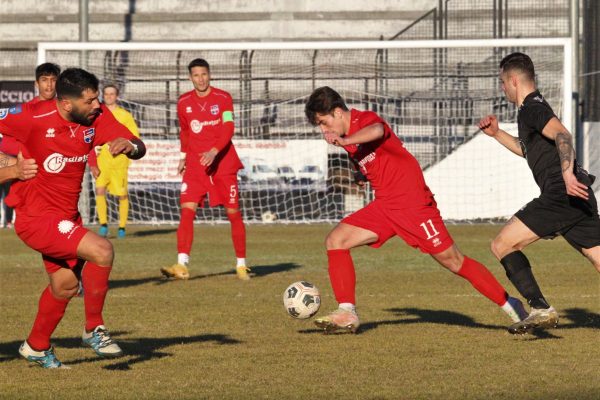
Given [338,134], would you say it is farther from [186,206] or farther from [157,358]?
[186,206]

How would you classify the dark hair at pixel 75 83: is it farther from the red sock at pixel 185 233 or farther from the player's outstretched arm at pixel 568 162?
the red sock at pixel 185 233

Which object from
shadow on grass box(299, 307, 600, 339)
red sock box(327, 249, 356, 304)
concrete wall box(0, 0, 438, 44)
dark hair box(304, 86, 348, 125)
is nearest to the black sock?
shadow on grass box(299, 307, 600, 339)

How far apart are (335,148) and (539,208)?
15017mm

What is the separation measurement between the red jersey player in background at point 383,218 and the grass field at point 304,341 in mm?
313

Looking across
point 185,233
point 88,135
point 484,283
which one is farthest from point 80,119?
point 185,233

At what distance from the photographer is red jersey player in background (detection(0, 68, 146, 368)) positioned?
7.16 metres

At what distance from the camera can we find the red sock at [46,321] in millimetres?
7246

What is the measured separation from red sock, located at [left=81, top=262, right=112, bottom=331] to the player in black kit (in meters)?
2.84

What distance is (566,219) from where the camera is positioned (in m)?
8.14

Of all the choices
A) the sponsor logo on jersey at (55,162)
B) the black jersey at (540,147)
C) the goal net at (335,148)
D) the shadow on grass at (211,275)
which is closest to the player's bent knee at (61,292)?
the sponsor logo on jersey at (55,162)

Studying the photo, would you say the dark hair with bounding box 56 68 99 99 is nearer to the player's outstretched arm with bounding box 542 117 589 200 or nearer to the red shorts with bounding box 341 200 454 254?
the red shorts with bounding box 341 200 454 254

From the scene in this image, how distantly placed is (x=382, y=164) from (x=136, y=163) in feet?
Answer: 48.7

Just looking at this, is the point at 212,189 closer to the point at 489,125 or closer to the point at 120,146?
the point at 489,125

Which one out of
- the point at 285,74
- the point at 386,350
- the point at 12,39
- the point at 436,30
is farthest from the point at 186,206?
the point at 12,39
